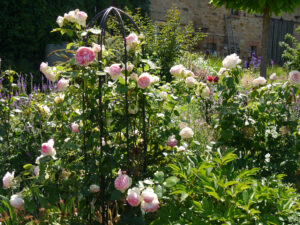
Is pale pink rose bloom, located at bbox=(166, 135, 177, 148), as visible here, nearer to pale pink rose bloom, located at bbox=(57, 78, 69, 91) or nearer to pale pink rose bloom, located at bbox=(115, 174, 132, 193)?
pale pink rose bloom, located at bbox=(115, 174, 132, 193)

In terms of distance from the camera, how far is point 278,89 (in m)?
2.56

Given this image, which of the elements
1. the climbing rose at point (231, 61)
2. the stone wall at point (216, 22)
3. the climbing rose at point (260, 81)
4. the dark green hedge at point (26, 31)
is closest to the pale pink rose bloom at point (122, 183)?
the climbing rose at point (231, 61)

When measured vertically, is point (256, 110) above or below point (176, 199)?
above

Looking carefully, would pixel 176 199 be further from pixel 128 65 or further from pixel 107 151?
pixel 128 65

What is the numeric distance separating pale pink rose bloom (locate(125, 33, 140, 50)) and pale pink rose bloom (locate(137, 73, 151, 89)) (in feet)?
0.84

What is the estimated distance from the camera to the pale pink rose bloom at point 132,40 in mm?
2021

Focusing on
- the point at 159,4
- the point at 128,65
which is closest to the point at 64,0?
the point at 159,4

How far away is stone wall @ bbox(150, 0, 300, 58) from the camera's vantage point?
12367 mm

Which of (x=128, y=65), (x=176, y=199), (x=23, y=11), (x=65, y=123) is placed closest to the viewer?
(x=176, y=199)

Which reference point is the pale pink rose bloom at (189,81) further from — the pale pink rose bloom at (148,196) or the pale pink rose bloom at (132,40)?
the pale pink rose bloom at (148,196)

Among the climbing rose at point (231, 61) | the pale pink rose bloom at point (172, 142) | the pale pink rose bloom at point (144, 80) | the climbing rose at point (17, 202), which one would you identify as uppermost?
the climbing rose at point (231, 61)

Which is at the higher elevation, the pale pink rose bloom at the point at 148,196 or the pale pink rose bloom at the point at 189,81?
the pale pink rose bloom at the point at 189,81

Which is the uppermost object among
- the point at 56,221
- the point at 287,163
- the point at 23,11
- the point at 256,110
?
the point at 23,11

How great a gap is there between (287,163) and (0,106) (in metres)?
2.38
